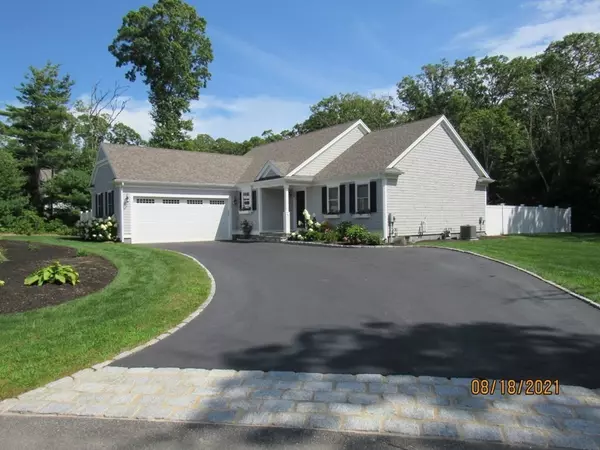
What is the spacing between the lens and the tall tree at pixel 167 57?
126 ft

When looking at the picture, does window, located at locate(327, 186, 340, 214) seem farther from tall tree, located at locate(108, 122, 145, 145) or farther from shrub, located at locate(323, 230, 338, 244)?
tall tree, located at locate(108, 122, 145, 145)

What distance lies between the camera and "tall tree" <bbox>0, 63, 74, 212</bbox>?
104ft

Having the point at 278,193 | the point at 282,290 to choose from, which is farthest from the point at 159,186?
the point at 282,290

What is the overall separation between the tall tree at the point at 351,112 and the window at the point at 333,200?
23254mm

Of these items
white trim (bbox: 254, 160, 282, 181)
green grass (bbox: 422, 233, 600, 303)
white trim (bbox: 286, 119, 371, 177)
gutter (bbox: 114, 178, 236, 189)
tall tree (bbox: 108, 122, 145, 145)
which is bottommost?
green grass (bbox: 422, 233, 600, 303)

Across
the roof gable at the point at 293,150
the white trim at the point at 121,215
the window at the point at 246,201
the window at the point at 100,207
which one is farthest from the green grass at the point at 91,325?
the window at the point at 100,207

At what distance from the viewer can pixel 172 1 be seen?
3838cm

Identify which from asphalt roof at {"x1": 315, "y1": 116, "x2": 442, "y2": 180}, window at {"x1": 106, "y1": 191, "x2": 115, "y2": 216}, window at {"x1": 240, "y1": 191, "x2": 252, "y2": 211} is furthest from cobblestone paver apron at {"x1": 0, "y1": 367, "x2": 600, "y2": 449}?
window at {"x1": 106, "y1": 191, "x2": 115, "y2": 216}

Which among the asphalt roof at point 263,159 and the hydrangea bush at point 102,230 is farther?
the hydrangea bush at point 102,230

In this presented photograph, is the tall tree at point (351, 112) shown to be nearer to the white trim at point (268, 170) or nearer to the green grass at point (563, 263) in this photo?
the white trim at point (268, 170)

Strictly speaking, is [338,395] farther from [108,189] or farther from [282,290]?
[108,189]

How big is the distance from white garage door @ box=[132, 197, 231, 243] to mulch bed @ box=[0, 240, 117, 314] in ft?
26.2
